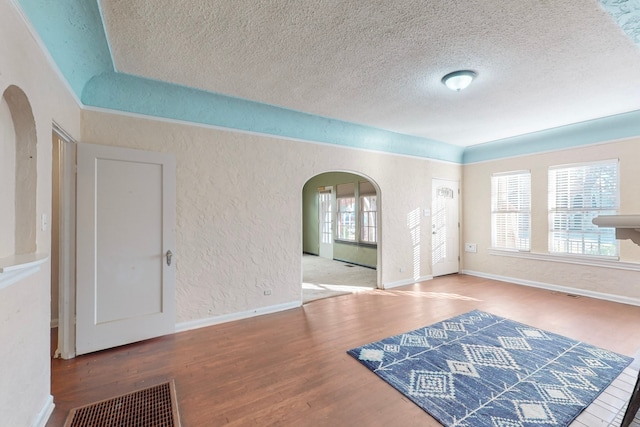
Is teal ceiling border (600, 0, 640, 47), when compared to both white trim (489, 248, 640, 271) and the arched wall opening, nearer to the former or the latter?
white trim (489, 248, 640, 271)

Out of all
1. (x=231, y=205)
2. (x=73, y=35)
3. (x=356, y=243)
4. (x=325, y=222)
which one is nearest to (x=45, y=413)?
(x=231, y=205)

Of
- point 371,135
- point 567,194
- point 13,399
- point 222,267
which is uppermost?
point 371,135

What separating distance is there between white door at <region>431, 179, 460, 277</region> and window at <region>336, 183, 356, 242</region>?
2362mm

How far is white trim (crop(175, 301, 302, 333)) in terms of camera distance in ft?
11.0

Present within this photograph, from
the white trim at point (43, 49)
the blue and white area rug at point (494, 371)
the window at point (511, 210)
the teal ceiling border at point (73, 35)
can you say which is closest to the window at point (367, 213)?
the window at point (511, 210)

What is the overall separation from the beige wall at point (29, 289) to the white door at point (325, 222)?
6.95 m

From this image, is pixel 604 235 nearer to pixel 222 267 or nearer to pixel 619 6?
pixel 619 6

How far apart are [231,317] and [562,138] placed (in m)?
6.08

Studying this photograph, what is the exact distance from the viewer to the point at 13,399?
152cm

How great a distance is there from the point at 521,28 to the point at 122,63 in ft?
11.4

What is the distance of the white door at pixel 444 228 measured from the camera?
5.93m

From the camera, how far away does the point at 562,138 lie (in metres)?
4.87

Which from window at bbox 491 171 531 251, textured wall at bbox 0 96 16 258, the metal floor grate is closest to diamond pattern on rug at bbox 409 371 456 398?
the metal floor grate

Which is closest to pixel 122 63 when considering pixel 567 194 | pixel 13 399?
pixel 13 399
